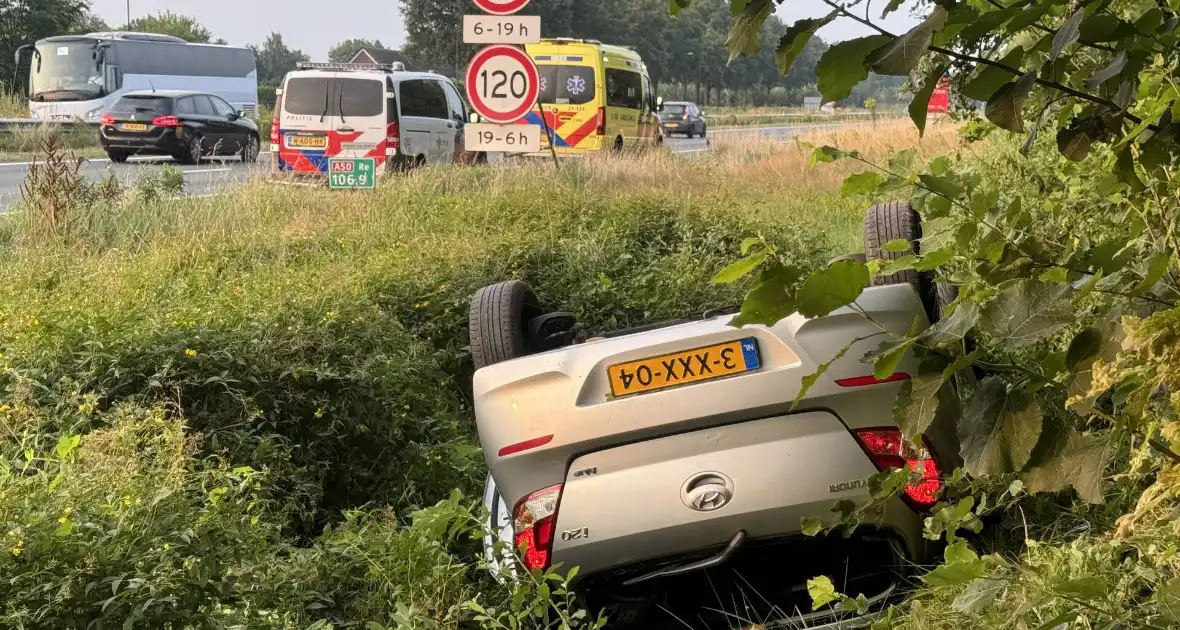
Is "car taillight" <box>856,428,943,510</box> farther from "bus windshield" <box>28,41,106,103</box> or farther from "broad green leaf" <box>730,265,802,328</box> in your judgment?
"bus windshield" <box>28,41,106,103</box>

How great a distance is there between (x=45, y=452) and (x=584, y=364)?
92.0 inches

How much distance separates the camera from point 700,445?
2.97 m

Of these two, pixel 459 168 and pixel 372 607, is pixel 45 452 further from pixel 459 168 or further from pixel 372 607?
pixel 459 168

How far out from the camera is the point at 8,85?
39.3 meters

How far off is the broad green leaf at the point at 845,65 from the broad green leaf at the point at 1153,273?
0.40 m

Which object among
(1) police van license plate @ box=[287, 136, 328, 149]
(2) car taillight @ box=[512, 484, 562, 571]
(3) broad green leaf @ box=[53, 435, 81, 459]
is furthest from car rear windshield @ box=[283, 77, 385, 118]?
(2) car taillight @ box=[512, 484, 562, 571]

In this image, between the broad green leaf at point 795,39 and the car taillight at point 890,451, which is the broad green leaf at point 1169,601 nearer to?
the broad green leaf at point 795,39

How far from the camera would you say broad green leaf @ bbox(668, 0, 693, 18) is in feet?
4.77

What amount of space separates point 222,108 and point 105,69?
812 centimetres

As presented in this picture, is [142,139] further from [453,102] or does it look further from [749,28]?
[749,28]

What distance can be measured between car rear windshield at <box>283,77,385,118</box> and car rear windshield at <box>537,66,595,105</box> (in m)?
4.37

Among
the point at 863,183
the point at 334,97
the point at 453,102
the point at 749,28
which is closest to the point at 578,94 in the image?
the point at 453,102

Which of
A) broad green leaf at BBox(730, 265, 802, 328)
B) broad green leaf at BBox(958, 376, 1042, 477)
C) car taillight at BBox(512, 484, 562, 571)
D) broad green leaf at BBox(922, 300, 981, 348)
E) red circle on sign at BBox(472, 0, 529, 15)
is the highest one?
red circle on sign at BBox(472, 0, 529, 15)

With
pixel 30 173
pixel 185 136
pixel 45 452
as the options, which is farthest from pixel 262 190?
pixel 185 136
